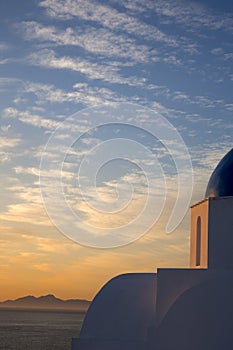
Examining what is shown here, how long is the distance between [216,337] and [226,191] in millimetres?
3767

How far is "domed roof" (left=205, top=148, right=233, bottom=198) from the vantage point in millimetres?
15906

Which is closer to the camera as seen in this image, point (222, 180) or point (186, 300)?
point (186, 300)

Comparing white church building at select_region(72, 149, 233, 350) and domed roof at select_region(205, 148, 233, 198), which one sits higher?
domed roof at select_region(205, 148, 233, 198)

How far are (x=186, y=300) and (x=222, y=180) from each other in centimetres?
348

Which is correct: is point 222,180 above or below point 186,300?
above

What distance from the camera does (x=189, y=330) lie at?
46.4 feet

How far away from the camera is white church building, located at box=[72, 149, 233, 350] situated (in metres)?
14.1

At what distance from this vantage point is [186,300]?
46.8ft

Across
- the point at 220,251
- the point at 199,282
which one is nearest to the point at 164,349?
the point at 199,282

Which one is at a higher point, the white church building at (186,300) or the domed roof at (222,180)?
the domed roof at (222,180)

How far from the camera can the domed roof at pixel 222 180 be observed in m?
15.9

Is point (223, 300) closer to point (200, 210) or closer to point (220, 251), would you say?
point (220, 251)

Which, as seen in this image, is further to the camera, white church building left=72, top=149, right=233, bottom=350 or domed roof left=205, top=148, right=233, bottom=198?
domed roof left=205, top=148, right=233, bottom=198

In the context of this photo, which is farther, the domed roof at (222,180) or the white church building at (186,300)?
the domed roof at (222,180)
